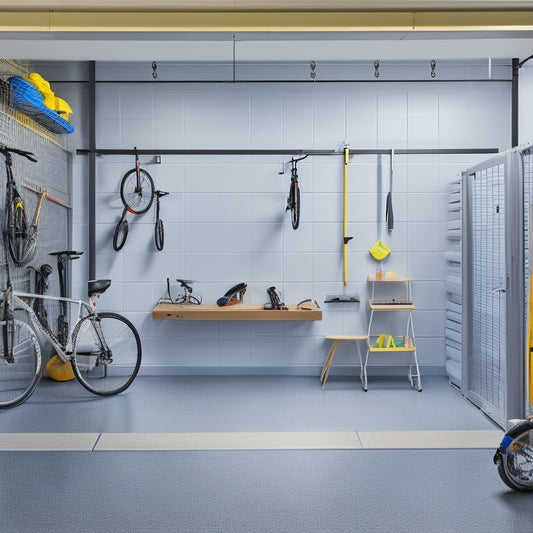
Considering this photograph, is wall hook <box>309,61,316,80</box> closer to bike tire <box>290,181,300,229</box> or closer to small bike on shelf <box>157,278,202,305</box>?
bike tire <box>290,181,300,229</box>

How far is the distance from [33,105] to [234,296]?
2.66 meters

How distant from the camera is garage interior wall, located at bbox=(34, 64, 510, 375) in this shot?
20.0 feet

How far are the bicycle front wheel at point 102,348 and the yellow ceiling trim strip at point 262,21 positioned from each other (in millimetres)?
2531

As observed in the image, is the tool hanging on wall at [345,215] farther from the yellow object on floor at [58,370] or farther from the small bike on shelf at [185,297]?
the yellow object on floor at [58,370]

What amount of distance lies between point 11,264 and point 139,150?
197cm

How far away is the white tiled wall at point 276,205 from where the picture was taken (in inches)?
240

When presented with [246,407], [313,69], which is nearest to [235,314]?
[246,407]

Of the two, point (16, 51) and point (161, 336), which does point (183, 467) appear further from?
point (16, 51)

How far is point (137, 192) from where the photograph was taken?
594 cm

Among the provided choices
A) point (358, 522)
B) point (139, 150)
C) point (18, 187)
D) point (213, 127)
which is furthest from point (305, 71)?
point (358, 522)

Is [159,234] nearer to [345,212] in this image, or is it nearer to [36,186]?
[36,186]

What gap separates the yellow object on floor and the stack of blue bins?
7.88ft

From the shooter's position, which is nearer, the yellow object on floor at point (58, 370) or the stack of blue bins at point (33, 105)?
the stack of blue bins at point (33, 105)

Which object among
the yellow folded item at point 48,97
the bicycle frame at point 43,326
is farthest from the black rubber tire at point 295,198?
the yellow folded item at point 48,97
